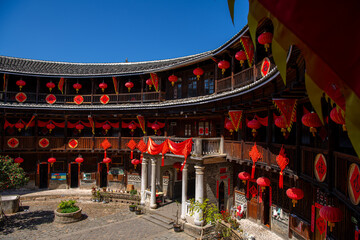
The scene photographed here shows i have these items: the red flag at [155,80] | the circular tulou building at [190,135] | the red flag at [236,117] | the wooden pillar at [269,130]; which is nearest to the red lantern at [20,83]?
the circular tulou building at [190,135]

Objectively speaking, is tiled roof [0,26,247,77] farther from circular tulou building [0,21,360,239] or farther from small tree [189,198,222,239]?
small tree [189,198,222,239]

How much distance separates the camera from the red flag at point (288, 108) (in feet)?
32.6

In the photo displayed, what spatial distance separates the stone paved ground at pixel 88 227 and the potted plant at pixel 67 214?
41 cm

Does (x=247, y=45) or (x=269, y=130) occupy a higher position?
(x=247, y=45)

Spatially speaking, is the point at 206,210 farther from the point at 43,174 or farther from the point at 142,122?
the point at 43,174

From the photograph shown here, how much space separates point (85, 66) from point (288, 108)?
2735 centimetres

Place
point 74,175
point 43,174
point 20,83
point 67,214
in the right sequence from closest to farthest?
point 67,214
point 20,83
point 43,174
point 74,175

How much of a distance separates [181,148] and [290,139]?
22.9 ft

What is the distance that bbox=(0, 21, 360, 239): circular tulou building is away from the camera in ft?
35.6

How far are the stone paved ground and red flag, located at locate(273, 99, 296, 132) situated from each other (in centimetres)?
1020

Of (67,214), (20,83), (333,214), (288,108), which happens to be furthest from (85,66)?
(333,214)

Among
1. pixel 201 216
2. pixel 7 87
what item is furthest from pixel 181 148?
pixel 7 87

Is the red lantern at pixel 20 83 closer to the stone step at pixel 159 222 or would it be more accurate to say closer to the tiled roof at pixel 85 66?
the tiled roof at pixel 85 66

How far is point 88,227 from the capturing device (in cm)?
1719
